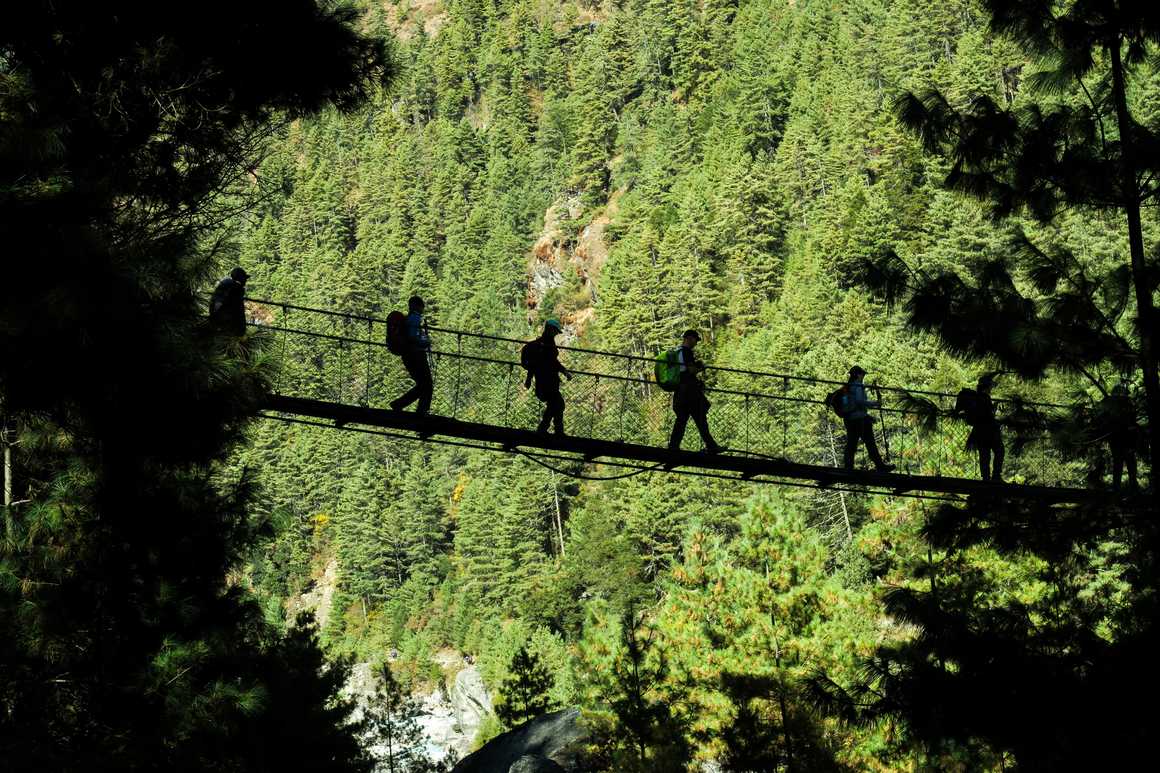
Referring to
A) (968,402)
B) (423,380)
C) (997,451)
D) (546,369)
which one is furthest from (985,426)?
(423,380)

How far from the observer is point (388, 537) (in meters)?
64.2

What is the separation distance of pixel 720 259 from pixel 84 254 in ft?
185

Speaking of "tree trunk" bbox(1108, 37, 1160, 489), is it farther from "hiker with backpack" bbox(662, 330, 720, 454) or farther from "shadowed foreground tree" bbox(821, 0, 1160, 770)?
"hiker with backpack" bbox(662, 330, 720, 454)

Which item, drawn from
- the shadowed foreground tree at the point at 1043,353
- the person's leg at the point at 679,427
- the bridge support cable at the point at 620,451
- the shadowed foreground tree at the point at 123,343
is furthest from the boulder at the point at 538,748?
the shadowed foreground tree at the point at 1043,353

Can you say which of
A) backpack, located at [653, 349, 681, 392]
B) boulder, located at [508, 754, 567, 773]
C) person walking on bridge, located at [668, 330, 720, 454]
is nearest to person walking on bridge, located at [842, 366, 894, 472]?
person walking on bridge, located at [668, 330, 720, 454]

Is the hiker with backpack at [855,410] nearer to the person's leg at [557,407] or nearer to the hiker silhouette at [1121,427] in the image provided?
the person's leg at [557,407]

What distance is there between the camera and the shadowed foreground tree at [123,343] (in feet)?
18.1

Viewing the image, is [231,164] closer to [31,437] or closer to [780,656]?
[31,437]

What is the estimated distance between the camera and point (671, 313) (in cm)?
5728

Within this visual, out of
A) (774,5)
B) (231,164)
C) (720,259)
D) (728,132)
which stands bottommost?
(231,164)

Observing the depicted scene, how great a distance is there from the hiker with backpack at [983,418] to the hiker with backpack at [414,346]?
11.6ft

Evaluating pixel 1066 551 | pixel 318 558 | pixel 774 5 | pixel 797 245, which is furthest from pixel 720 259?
pixel 1066 551

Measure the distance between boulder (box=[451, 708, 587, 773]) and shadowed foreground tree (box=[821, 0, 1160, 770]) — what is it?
1283 centimetres

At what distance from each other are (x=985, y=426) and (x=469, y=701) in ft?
136
